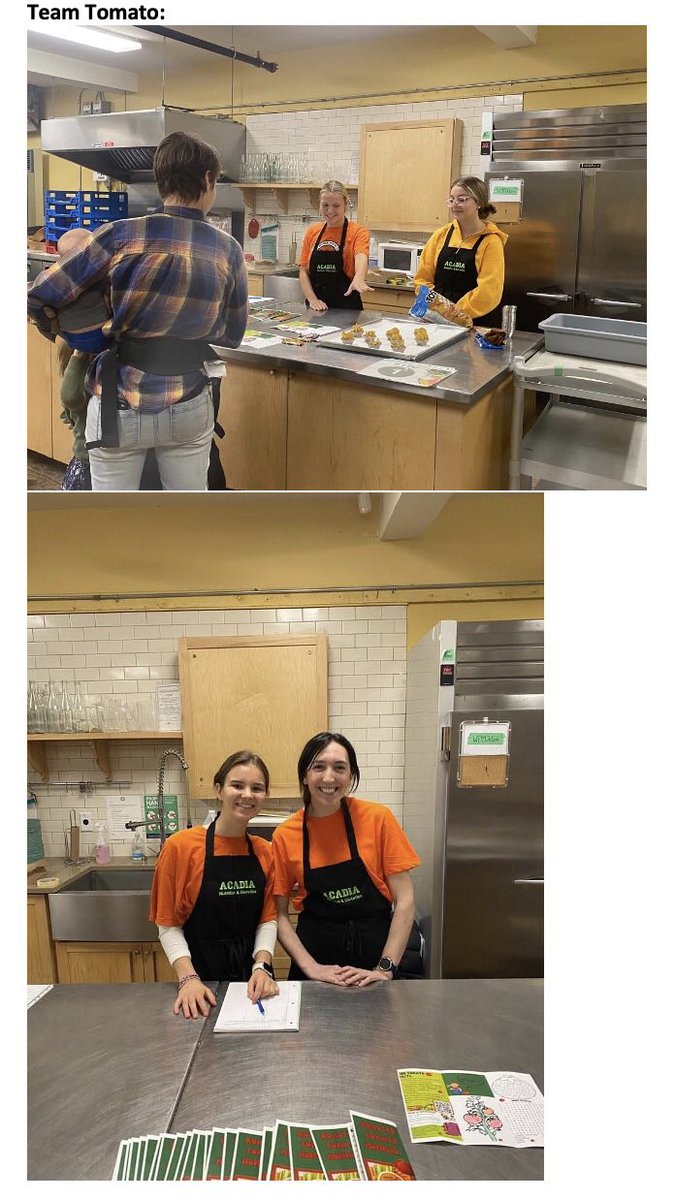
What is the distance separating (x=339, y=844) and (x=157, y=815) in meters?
0.35

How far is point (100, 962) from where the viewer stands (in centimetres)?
178

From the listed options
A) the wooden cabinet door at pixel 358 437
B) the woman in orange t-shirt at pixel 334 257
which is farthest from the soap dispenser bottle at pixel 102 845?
the woman in orange t-shirt at pixel 334 257

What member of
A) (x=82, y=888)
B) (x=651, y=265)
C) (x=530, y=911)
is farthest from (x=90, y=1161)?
(x=651, y=265)

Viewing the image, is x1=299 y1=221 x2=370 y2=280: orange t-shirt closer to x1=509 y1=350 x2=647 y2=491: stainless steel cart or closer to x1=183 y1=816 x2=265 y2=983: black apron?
x1=509 y1=350 x2=647 y2=491: stainless steel cart

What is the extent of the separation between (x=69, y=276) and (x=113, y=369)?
15 cm

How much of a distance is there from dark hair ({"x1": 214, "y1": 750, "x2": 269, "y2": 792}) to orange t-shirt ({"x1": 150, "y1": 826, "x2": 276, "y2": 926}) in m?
0.12

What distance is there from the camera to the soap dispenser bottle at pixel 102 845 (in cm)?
173

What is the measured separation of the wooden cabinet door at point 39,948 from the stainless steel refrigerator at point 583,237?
1327mm

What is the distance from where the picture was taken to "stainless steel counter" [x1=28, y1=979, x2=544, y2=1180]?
62.4 inches

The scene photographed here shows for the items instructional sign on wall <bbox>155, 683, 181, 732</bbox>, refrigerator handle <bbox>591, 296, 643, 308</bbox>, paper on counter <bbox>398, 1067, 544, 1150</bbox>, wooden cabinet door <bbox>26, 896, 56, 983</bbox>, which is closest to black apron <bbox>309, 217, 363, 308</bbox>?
refrigerator handle <bbox>591, 296, 643, 308</bbox>

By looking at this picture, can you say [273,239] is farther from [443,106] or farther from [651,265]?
[651,265]

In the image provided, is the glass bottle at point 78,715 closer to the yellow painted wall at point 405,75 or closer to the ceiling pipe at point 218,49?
the yellow painted wall at point 405,75
